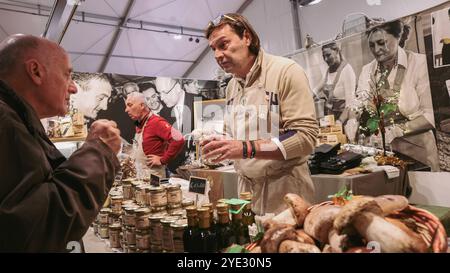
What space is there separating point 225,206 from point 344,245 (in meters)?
0.46

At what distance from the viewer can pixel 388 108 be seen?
3.77 metres

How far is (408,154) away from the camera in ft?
12.0

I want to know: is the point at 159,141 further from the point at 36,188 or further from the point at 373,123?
the point at 36,188

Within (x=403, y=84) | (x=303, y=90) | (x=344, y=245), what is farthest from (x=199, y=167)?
(x=344, y=245)

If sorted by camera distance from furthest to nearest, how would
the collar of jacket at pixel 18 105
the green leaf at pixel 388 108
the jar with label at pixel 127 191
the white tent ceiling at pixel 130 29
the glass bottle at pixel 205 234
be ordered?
the white tent ceiling at pixel 130 29 < the green leaf at pixel 388 108 < the jar with label at pixel 127 191 < the glass bottle at pixel 205 234 < the collar of jacket at pixel 18 105

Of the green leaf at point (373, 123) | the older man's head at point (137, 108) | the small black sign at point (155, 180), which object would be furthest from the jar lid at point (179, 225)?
the green leaf at point (373, 123)

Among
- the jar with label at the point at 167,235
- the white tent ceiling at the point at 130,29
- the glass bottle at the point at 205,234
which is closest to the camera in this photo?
the glass bottle at the point at 205,234

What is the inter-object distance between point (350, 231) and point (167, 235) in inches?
27.2

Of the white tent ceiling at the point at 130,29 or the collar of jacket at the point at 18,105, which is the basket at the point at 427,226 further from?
the white tent ceiling at the point at 130,29

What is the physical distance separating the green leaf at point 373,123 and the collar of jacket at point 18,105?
149 inches

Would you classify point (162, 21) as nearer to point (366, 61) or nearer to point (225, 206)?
point (366, 61)

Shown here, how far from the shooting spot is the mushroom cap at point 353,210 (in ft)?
2.18

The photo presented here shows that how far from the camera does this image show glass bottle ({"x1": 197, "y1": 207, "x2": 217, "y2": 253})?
1.03 meters
